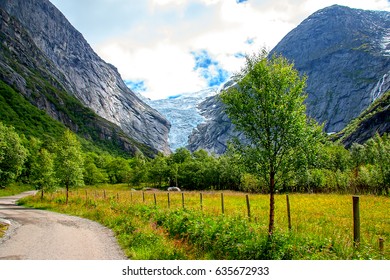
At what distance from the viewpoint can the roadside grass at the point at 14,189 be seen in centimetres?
7009

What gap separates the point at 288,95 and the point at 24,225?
22939 mm

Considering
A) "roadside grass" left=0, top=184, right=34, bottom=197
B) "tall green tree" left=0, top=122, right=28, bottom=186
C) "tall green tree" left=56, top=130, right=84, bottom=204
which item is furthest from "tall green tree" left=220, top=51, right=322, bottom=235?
"roadside grass" left=0, top=184, right=34, bottom=197

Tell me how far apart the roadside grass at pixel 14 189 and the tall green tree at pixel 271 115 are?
6856 centimetres

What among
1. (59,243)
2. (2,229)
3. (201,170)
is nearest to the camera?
(59,243)

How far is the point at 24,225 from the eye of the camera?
25.6 meters

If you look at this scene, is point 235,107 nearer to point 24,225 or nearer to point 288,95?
point 288,95

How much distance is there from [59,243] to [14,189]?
71.0 m

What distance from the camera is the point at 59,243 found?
58.9ft

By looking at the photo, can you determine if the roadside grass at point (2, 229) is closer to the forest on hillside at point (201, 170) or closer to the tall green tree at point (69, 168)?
the forest on hillside at point (201, 170)

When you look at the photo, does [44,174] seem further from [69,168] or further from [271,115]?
[271,115]

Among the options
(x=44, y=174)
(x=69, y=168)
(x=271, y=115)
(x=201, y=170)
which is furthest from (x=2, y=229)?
(x=201, y=170)

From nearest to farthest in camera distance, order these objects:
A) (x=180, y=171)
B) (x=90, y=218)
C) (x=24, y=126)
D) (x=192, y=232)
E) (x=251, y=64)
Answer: (x=251, y=64)
(x=192, y=232)
(x=90, y=218)
(x=180, y=171)
(x=24, y=126)

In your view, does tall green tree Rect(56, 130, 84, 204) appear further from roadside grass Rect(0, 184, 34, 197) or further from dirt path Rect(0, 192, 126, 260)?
roadside grass Rect(0, 184, 34, 197)
